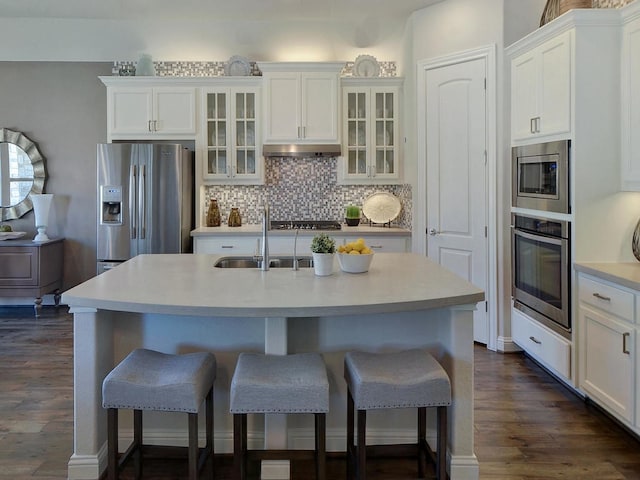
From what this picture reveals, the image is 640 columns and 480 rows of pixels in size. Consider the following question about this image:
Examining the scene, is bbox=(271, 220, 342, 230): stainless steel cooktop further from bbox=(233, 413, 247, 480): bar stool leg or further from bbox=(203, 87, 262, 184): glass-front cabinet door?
bbox=(233, 413, 247, 480): bar stool leg

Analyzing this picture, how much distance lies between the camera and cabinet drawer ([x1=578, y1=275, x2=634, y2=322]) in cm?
270

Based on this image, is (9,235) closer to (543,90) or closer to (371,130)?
(371,130)

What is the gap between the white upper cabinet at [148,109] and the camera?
5.24 metres

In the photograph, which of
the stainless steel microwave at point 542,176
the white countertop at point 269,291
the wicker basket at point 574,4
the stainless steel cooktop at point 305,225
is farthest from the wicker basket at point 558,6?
the stainless steel cooktop at point 305,225

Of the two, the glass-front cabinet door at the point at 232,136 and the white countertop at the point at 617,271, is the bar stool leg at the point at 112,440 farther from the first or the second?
the glass-front cabinet door at the point at 232,136

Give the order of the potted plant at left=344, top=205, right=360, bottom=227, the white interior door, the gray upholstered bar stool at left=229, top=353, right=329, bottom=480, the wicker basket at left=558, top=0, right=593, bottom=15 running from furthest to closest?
1. the potted plant at left=344, top=205, right=360, bottom=227
2. the white interior door
3. the wicker basket at left=558, top=0, right=593, bottom=15
4. the gray upholstered bar stool at left=229, top=353, right=329, bottom=480

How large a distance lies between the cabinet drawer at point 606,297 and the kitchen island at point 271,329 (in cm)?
86

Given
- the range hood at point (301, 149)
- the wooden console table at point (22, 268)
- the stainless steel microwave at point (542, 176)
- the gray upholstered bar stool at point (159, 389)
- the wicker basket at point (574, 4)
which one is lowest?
the gray upholstered bar stool at point (159, 389)

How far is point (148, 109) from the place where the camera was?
17.3ft

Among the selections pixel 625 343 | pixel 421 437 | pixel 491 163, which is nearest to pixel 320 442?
pixel 421 437

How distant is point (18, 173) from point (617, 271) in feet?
18.0

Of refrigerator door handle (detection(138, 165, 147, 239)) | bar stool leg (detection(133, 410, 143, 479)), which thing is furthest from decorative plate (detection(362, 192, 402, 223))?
bar stool leg (detection(133, 410, 143, 479))

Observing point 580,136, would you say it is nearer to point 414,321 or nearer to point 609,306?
point 609,306

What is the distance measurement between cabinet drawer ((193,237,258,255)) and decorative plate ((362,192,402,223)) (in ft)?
4.07
